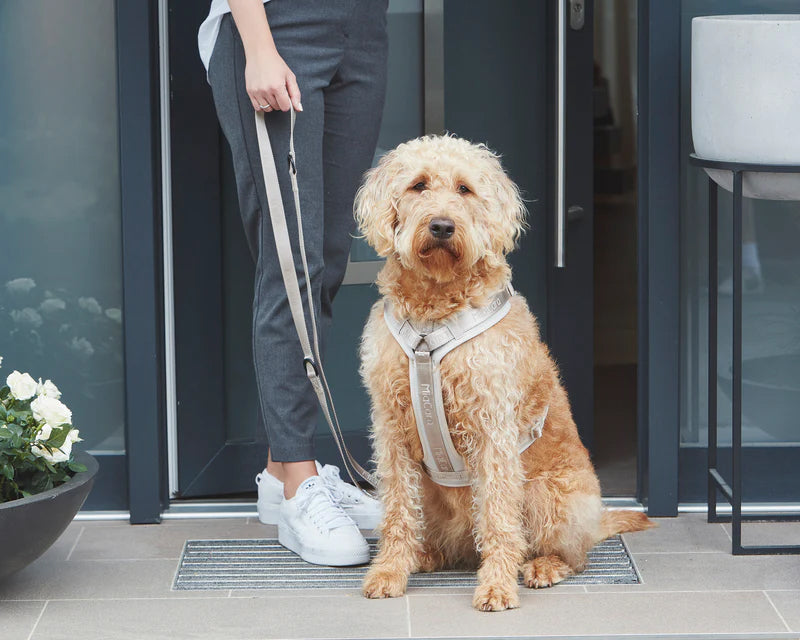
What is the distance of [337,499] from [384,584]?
54cm

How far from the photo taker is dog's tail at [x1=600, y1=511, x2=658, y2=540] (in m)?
3.30

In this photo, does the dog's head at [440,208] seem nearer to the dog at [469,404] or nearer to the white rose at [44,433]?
the dog at [469,404]

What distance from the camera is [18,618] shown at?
293 cm

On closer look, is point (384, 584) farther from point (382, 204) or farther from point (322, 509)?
point (382, 204)

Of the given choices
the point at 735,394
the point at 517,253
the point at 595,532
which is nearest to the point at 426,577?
the point at 595,532

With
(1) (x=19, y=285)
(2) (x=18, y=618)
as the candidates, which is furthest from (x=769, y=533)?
(1) (x=19, y=285)

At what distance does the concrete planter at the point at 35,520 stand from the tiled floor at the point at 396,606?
0.15m

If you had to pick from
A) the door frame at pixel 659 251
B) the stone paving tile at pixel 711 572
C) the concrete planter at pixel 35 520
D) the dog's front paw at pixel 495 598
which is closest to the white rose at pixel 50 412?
the concrete planter at pixel 35 520

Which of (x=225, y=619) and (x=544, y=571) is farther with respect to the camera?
(x=544, y=571)

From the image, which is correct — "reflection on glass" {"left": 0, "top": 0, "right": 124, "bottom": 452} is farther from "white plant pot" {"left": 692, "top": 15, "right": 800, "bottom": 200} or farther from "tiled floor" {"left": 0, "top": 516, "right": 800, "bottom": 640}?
"white plant pot" {"left": 692, "top": 15, "right": 800, "bottom": 200}

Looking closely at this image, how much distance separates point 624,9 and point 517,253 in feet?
13.4

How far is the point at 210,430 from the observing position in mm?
3906

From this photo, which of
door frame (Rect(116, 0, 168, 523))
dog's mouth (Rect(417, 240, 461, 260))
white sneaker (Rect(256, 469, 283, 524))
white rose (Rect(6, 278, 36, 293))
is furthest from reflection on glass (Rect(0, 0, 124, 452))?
dog's mouth (Rect(417, 240, 461, 260))

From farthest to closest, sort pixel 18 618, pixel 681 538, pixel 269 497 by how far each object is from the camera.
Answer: pixel 269 497, pixel 681 538, pixel 18 618
